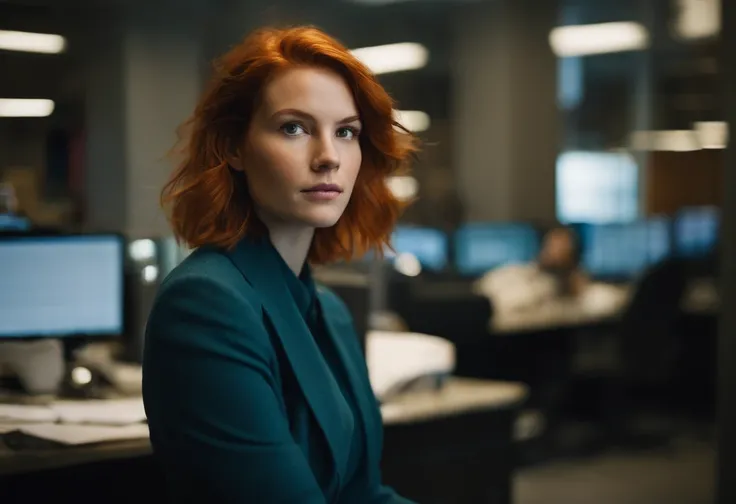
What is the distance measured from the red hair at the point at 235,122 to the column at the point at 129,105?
182 inches

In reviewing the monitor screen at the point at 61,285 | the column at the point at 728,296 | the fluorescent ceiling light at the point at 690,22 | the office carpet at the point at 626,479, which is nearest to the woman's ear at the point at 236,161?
the monitor screen at the point at 61,285

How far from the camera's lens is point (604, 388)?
6.14 m

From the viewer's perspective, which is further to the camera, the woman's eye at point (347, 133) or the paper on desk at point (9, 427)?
the paper on desk at point (9, 427)

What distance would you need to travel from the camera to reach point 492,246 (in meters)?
6.59

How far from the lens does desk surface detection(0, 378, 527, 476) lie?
1999 mm

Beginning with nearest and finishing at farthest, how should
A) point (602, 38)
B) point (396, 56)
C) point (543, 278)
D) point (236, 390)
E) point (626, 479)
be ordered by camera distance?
point (236, 390)
point (626, 479)
point (543, 278)
point (602, 38)
point (396, 56)

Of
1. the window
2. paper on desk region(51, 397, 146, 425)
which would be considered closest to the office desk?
paper on desk region(51, 397, 146, 425)

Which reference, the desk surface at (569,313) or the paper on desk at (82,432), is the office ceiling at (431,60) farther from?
the paper on desk at (82,432)

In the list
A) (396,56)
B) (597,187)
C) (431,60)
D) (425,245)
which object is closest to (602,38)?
(597,187)

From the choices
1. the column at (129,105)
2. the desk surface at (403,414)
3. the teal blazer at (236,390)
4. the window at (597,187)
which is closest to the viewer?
the teal blazer at (236,390)

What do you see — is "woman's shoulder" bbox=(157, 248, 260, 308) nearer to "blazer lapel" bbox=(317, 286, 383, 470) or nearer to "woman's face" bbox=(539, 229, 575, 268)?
"blazer lapel" bbox=(317, 286, 383, 470)

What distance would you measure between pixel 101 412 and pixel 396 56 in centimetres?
762

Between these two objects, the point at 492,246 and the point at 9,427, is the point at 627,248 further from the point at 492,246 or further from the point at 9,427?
the point at 9,427

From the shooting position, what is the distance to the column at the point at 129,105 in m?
6.50
